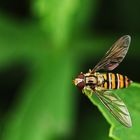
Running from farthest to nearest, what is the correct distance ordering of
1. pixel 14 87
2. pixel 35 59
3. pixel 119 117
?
pixel 14 87
pixel 35 59
pixel 119 117

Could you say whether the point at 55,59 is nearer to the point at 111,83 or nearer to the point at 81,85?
the point at 81,85

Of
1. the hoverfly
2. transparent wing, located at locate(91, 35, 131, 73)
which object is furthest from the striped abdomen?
transparent wing, located at locate(91, 35, 131, 73)

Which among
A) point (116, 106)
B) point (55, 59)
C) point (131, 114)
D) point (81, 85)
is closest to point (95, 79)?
point (81, 85)

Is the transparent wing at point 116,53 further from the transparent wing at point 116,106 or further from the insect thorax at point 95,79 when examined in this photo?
the transparent wing at point 116,106

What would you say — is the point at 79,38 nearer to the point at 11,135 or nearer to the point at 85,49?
the point at 85,49

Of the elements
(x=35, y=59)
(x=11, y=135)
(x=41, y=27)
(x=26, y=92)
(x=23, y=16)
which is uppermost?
(x=23, y=16)

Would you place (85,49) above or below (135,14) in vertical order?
below

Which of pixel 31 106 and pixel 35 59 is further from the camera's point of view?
pixel 35 59

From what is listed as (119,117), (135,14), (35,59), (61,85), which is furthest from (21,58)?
(119,117)
